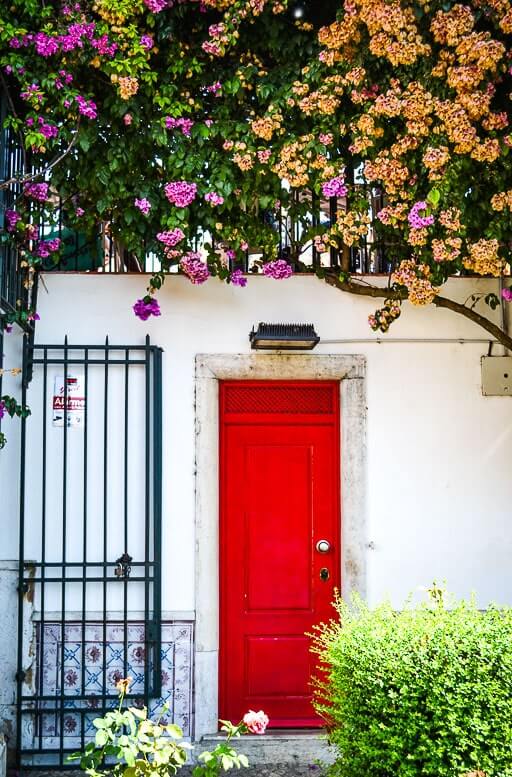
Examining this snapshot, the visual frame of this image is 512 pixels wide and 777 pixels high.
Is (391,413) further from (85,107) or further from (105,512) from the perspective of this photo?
(85,107)

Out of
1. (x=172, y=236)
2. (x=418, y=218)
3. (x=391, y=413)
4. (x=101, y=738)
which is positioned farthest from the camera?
(x=391, y=413)

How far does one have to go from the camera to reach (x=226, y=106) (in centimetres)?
500

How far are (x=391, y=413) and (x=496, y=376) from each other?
2.49 feet

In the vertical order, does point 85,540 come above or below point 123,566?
above

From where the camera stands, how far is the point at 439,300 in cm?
517

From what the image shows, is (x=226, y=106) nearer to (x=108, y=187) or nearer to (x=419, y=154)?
(x=108, y=187)

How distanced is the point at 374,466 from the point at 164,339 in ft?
5.42

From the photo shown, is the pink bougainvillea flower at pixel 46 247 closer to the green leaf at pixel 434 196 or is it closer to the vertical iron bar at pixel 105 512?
the vertical iron bar at pixel 105 512

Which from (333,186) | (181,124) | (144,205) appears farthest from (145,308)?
(333,186)

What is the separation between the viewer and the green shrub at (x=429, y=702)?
131 inches

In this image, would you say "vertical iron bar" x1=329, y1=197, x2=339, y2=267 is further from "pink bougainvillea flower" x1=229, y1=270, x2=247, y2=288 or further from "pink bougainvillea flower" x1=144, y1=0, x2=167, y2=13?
"pink bougainvillea flower" x1=144, y1=0, x2=167, y2=13

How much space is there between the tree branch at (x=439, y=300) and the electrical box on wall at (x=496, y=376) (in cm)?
14

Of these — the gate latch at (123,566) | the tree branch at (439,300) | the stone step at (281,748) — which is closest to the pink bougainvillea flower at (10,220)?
the tree branch at (439,300)

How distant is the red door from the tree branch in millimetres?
682
